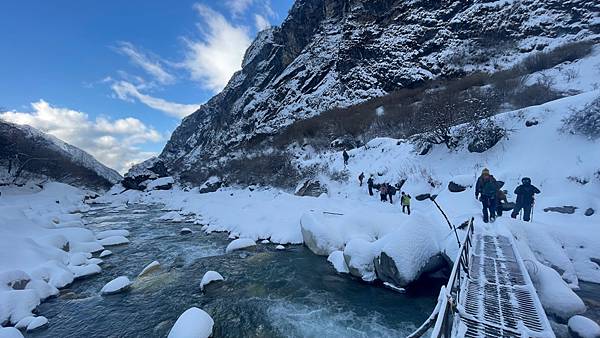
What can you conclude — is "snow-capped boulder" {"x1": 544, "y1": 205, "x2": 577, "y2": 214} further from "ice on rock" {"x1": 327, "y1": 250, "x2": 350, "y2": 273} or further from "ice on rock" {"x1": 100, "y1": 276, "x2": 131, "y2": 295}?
"ice on rock" {"x1": 100, "y1": 276, "x2": 131, "y2": 295}

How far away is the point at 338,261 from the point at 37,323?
8669mm

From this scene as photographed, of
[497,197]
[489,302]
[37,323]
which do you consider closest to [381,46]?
[497,197]

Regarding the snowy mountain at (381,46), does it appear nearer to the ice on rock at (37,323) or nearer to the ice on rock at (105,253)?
the ice on rock at (105,253)

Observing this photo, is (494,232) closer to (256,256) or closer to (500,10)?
(256,256)

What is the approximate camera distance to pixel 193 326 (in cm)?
625

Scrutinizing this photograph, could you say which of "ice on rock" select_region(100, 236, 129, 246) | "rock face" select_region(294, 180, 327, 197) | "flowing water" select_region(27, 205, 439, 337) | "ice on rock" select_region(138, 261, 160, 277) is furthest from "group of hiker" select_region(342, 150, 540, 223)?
"ice on rock" select_region(100, 236, 129, 246)

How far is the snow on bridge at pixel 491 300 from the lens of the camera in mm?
3910

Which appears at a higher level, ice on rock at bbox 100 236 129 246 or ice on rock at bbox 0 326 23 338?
ice on rock at bbox 100 236 129 246

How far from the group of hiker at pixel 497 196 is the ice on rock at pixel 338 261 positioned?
5.52 meters

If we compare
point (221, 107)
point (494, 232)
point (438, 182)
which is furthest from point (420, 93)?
point (221, 107)

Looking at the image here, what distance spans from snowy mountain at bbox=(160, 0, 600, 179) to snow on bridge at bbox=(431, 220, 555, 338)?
130 ft

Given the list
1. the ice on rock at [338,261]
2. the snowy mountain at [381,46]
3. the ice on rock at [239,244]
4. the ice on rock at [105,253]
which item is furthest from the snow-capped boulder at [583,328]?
the snowy mountain at [381,46]

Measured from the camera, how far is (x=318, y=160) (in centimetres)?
2995

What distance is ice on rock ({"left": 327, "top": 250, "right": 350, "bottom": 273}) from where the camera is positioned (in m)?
9.90
